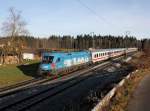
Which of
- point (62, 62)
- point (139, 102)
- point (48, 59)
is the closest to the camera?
point (139, 102)

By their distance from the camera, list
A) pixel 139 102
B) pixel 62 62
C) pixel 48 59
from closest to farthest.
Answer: pixel 139 102
pixel 48 59
pixel 62 62

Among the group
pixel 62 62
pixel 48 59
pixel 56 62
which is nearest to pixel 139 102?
pixel 56 62

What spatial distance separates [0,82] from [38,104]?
16.5 meters

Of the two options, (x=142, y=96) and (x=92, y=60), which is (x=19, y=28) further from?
(x=142, y=96)

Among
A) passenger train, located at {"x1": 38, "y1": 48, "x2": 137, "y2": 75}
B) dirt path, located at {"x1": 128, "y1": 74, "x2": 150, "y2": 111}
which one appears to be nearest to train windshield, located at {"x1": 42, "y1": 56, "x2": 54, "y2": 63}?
passenger train, located at {"x1": 38, "y1": 48, "x2": 137, "y2": 75}

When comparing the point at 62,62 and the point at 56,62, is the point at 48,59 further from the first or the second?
the point at 62,62

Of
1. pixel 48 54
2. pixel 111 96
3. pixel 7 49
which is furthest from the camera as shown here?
pixel 7 49

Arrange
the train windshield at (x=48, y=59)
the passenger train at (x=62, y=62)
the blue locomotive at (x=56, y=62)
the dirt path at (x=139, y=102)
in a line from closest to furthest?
the dirt path at (x=139, y=102)
the blue locomotive at (x=56, y=62)
the passenger train at (x=62, y=62)
the train windshield at (x=48, y=59)

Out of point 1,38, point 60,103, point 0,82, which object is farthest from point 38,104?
point 1,38

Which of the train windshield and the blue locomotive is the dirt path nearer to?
the blue locomotive

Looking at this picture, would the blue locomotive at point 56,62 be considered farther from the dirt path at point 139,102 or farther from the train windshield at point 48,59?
the dirt path at point 139,102

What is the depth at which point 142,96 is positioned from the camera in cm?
1692

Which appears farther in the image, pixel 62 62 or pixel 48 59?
pixel 62 62

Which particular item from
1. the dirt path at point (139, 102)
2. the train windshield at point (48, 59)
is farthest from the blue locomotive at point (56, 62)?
the dirt path at point (139, 102)
